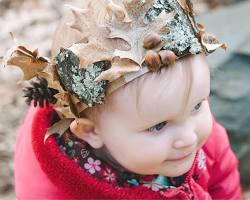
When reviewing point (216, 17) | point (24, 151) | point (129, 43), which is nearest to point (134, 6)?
point (129, 43)

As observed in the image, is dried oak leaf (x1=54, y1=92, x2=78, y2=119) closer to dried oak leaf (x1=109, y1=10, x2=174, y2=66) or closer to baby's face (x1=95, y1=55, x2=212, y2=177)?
baby's face (x1=95, y1=55, x2=212, y2=177)

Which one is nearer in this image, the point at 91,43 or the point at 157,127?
the point at 91,43

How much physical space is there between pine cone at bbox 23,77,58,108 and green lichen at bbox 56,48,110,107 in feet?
0.41

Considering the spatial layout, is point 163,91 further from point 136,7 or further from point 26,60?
point 26,60

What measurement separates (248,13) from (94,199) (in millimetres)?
1588

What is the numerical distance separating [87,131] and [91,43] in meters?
0.29

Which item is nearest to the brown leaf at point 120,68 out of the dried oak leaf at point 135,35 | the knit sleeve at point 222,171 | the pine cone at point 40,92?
the dried oak leaf at point 135,35

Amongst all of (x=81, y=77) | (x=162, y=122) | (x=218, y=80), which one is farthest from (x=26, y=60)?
(x=218, y=80)

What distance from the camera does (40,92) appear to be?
1.78 m

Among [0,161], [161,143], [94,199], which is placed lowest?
A: [0,161]

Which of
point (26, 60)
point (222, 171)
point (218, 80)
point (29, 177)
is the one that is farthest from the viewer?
point (218, 80)

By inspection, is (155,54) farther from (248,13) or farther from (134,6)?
(248,13)

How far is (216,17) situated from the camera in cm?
318

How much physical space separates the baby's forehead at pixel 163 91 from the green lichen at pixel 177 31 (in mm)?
29
